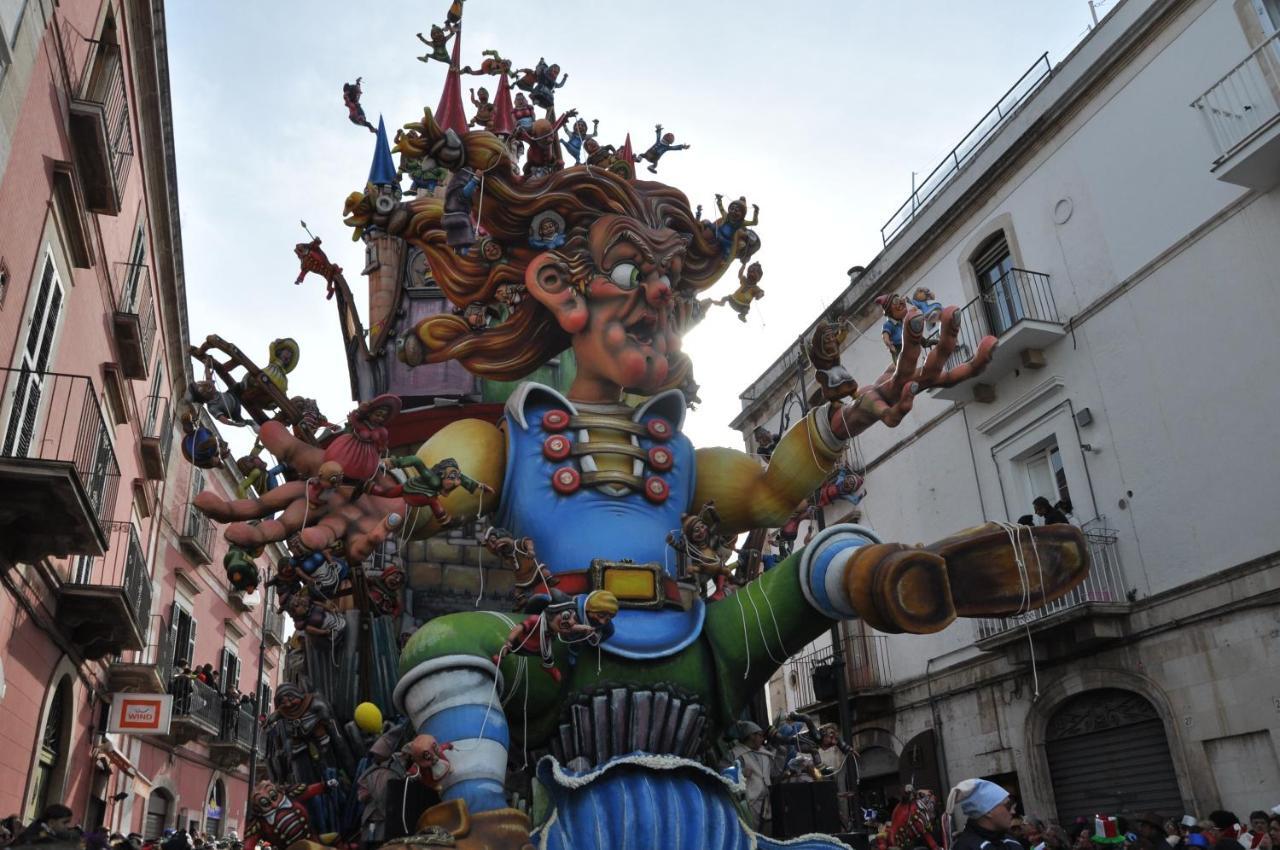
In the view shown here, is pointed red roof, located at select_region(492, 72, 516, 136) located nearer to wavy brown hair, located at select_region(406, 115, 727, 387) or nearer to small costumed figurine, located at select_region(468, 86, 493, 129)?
small costumed figurine, located at select_region(468, 86, 493, 129)

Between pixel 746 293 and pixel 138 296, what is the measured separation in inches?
453

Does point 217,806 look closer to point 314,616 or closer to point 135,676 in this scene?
point 135,676

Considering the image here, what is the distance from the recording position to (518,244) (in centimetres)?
468

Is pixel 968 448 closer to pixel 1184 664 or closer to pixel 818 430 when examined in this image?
pixel 1184 664

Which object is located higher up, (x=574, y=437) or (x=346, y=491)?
(x=574, y=437)

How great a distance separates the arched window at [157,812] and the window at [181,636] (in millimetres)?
2186

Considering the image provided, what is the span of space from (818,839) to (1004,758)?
34.5ft

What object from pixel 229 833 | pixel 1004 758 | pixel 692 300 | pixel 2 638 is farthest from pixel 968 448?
pixel 229 833

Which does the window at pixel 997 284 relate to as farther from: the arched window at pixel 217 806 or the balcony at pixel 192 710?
the arched window at pixel 217 806

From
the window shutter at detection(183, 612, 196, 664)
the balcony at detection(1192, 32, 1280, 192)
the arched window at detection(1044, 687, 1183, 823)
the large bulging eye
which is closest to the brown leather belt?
the large bulging eye

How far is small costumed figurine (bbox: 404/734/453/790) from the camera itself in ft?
10.7

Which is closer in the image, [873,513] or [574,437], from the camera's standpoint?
[574,437]

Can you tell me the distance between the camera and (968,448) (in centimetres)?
1444

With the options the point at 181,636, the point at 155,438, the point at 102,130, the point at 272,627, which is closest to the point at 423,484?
the point at 102,130
